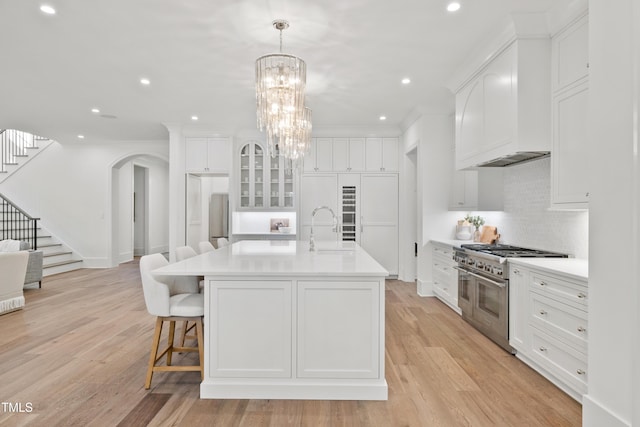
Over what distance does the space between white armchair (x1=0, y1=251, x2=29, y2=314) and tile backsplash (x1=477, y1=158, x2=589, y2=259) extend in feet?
19.4

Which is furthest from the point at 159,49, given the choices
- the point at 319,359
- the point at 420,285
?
the point at 420,285

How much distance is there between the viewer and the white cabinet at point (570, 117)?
8.75 feet

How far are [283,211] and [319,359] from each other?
4.36 meters

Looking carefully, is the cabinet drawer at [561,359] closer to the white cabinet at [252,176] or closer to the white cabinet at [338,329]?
the white cabinet at [338,329]

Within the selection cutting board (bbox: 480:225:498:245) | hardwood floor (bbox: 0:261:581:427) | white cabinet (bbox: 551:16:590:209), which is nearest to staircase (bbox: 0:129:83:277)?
hardwood floor (bbox: 0:261:581:427)

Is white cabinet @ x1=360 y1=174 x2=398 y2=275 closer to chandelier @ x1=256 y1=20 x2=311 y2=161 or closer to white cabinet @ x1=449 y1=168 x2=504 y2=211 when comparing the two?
white cabinet @ x1=449 y1=168 x2=504 y2=211

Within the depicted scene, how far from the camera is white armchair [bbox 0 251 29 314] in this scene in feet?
14.4

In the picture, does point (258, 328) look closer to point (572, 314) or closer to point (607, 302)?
point (607, 302)

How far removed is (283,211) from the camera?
6.61m

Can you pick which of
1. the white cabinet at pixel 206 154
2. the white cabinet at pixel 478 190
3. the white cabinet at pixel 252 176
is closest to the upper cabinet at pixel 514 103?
the white cabinet at pixel 478 190

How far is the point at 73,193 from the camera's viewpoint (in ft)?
26.9

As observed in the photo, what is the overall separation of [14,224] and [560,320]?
9511 mm

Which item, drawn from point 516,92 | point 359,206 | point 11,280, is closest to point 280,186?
point 359,206

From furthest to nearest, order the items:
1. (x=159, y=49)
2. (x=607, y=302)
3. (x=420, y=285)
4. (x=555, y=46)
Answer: (x=420, y=285), (x=159, y=49), (x=555, y=46), (x=607, y=302)
